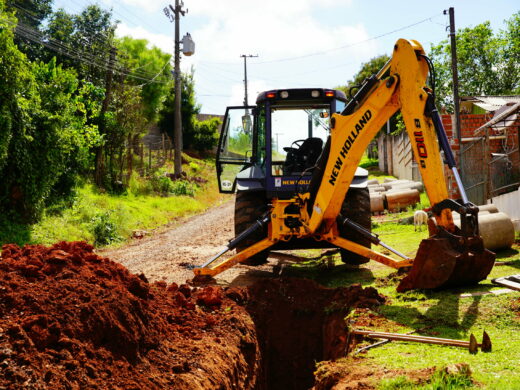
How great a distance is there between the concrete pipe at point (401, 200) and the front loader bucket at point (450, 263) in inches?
469

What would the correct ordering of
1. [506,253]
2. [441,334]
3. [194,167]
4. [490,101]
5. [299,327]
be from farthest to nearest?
[194,167] → [490,101] → [506,253] → [299,327] → [441,334]

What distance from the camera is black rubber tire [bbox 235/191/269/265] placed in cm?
951

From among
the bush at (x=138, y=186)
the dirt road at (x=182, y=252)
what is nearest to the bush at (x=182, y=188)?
the bush at (x=138, y=186)

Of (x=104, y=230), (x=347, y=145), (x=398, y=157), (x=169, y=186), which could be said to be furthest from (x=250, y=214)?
(x=398, y=157)

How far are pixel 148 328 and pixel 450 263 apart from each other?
3500 millimetres

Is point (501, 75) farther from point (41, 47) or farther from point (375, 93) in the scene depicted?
point (375, 93)

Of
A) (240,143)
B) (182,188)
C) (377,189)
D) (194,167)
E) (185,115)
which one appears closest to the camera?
(240,143)

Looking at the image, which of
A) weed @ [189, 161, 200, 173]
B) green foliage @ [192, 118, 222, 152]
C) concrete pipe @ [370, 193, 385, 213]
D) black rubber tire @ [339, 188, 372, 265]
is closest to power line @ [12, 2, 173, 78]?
weed @ [189, 161, 200, 173]

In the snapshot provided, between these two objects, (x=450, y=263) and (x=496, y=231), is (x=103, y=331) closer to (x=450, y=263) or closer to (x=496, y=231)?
(x=450, y=263)

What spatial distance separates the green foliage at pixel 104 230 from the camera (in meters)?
15.3

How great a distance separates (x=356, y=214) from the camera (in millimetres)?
9406

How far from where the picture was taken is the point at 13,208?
13.5m

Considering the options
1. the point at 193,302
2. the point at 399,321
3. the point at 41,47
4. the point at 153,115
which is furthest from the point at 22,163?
the point at 153,115

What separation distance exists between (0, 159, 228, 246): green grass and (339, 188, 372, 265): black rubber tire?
7.72m
